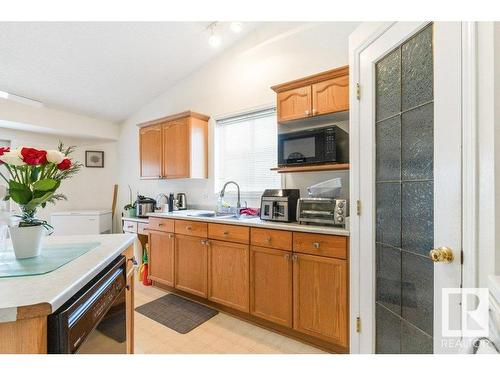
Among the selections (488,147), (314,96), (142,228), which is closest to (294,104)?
(314,96)

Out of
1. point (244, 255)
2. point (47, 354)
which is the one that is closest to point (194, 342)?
point (244, 255)

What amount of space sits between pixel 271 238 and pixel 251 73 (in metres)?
1.99

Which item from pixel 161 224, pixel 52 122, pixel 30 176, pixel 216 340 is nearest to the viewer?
pixel 30 176

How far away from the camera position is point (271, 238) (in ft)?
A: 6.78

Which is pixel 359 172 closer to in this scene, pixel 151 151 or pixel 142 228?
pixel 142 228

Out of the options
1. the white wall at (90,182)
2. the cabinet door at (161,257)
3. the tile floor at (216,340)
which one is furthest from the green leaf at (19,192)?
the white wall at (90,182)

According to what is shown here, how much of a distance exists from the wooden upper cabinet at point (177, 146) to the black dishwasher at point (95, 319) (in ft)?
6.59

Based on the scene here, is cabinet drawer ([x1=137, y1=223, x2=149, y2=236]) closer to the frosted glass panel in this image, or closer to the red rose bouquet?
the red rose bouquet

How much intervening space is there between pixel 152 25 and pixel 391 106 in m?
2.53

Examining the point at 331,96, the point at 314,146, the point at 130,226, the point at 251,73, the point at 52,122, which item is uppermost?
the point at 251,73

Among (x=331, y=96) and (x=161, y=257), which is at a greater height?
(x=331, y=96)

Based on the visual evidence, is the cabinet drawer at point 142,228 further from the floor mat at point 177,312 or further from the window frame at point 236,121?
the window frame at point 236,121

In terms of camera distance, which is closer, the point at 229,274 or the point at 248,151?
the point at 229,274

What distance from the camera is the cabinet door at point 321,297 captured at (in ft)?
5.65
